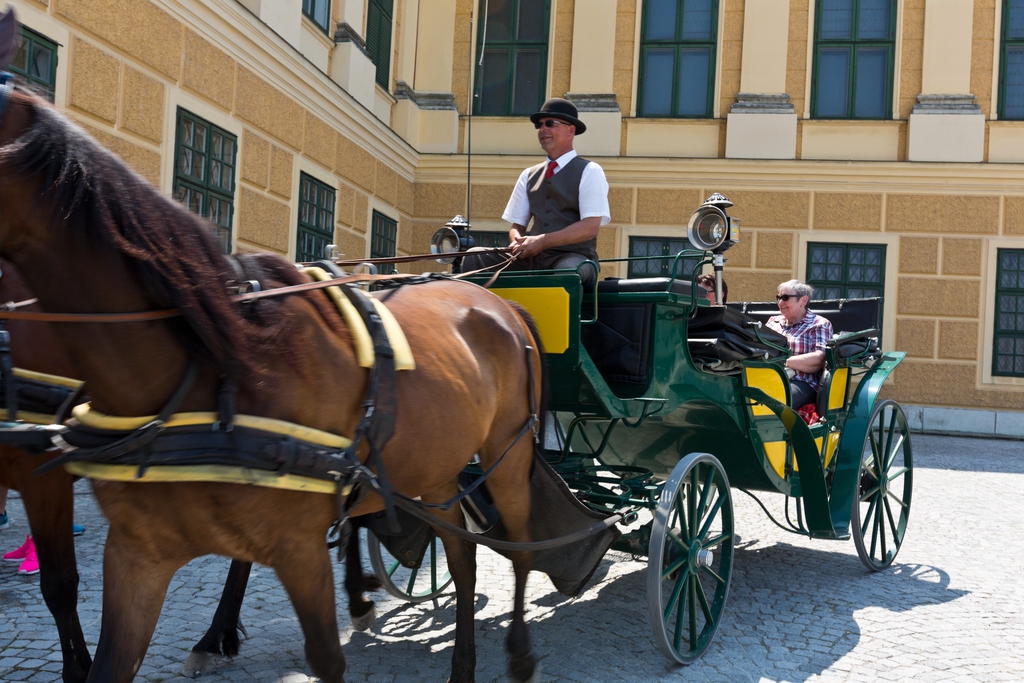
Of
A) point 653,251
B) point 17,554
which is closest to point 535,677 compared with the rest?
point 17,554

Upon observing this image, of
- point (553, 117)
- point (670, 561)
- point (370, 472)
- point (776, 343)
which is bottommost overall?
point (670, 561)

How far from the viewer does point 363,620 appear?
12.2 feet

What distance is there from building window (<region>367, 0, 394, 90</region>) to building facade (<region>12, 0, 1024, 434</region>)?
0.04 m

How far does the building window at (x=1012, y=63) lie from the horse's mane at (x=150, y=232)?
12.9m

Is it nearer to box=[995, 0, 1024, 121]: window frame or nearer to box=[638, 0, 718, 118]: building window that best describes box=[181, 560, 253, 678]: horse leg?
box=[638, 0, 718, 118]: building window

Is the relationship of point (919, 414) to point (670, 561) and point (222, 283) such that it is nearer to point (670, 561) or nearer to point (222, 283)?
point (670, 561)

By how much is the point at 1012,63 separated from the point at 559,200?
11.2 m

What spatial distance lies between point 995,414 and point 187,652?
→ 37.5 feet

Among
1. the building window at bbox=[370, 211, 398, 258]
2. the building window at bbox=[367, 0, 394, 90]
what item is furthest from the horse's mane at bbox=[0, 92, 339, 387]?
the building window at bbox=[367, 0, 394, 90]

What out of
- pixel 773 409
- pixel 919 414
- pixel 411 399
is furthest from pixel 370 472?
pixel 919 414

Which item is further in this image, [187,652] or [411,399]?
[187,652]

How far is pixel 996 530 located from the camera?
606 centimetres

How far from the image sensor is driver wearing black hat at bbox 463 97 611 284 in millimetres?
3713

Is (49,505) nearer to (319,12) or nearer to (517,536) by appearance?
(517,536)
